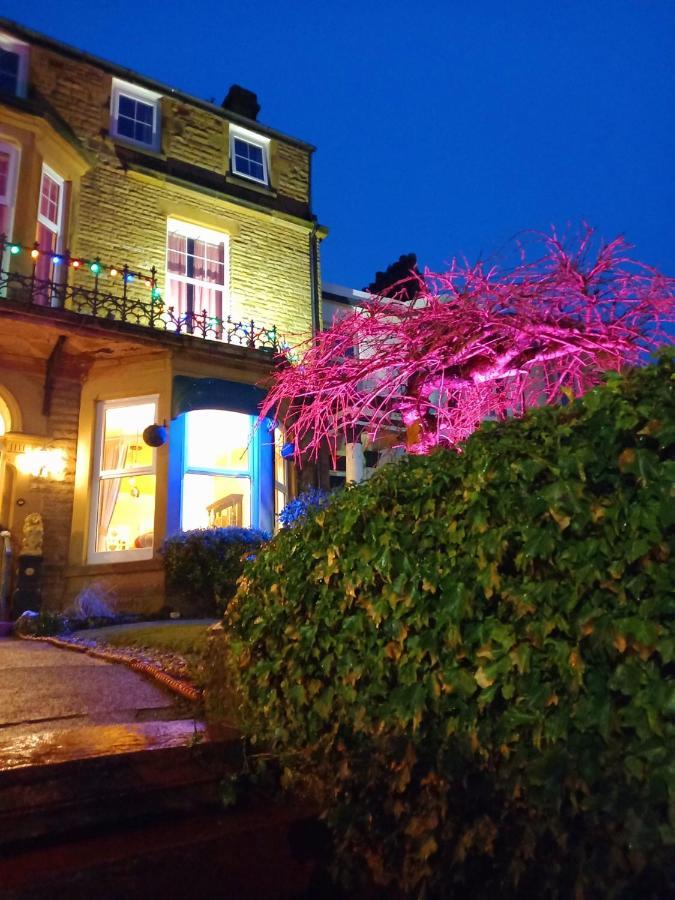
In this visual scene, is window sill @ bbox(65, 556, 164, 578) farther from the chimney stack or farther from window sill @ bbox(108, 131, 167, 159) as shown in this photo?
the chimney stack

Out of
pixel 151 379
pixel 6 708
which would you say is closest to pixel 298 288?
pixel 151 379

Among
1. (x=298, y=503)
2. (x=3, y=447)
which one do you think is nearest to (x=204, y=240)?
(x=3, y=447)

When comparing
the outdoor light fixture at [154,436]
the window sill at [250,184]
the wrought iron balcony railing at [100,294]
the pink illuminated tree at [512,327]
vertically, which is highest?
the window sill at [250,184]

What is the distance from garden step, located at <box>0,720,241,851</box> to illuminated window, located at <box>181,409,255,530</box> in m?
8.32

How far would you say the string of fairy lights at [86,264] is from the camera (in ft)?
34.9

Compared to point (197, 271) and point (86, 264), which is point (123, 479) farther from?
point (197, 271)

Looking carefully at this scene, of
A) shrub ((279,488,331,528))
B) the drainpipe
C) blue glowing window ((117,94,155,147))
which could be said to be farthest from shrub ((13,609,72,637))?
blue glowing window ((117,94,155,147))

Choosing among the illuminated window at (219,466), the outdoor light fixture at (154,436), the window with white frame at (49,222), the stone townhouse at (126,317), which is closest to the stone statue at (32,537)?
the stone townhouse at (126,317)

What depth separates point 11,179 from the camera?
11203mm

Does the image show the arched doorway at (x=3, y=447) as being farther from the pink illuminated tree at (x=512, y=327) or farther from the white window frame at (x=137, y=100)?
the pink illuminated tree at (x=512, y=327)

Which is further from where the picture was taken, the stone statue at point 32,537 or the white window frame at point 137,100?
the white window frame at point 137,100

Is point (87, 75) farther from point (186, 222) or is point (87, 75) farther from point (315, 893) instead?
point (315, 893)

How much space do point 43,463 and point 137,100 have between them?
8.04 metres

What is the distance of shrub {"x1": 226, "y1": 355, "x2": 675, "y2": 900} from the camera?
2.24 metres
